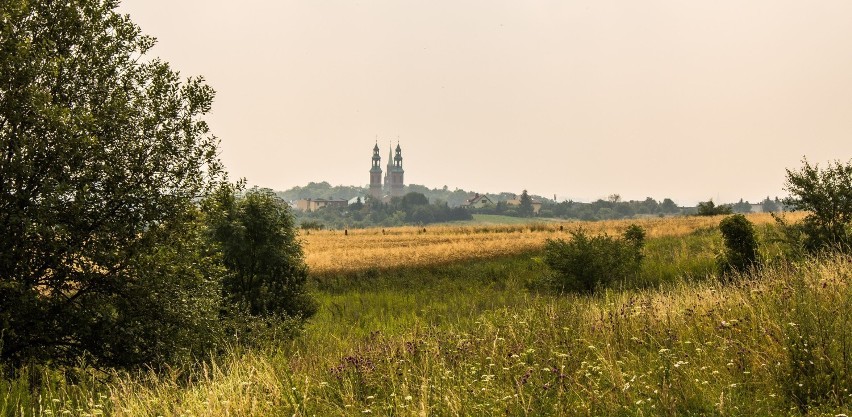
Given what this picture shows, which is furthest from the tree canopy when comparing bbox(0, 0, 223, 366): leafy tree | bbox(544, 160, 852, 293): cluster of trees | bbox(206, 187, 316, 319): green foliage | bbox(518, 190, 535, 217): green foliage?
bbox(518, 190, 535, 217): green foliage

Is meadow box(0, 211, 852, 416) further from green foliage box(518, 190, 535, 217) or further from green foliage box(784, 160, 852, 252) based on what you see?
green foliage box(518, 190, 535, 217)

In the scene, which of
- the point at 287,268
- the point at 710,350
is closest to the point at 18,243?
the point at 287,268

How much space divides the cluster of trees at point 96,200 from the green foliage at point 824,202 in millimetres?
19402

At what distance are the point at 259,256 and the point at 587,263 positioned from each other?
39.4 ft

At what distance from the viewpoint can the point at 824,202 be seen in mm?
19891

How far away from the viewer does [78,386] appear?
9922 millimetres

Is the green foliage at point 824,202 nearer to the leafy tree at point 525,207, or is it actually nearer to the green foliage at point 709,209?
the green foliage at point 709,209

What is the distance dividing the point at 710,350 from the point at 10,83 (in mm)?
11854

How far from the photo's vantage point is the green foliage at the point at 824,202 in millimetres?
19578

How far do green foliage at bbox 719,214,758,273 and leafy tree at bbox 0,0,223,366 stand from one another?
57.1ft

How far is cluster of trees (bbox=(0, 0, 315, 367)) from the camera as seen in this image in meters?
9.59

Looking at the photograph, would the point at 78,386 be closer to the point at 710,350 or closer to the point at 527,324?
the point at 527,324

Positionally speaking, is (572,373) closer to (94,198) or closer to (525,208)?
(94,198)

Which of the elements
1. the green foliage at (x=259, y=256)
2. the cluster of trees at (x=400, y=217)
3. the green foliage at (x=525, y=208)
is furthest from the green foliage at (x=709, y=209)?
the green foliage at (x=525, y=208)
